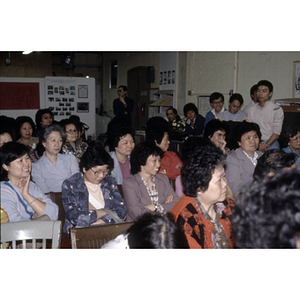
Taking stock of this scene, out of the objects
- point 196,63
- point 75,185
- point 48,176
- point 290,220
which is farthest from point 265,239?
point 196,63

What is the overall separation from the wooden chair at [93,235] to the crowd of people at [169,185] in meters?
0.24

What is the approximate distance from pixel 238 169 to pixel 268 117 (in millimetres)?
1351

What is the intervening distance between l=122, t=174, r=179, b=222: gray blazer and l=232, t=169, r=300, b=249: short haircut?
61.0 inches

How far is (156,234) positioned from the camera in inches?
46.0

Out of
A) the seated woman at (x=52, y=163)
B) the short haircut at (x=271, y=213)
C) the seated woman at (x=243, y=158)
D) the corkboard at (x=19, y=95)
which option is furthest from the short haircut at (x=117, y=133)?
the corkboard at (x=19, y=95)

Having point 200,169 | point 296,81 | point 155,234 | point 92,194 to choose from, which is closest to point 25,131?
point 92,194

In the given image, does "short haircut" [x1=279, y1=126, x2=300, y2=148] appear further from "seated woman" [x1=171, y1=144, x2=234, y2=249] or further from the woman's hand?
"seated woman" [x1=171, y1=144, x2=234, y2=249]

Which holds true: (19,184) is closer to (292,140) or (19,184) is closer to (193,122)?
(292,140)

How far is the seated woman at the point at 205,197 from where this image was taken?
1695 mm

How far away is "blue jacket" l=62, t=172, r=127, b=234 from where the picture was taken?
2.30 m

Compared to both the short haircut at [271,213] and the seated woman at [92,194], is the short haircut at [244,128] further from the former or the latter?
the short haircut at [271,213]

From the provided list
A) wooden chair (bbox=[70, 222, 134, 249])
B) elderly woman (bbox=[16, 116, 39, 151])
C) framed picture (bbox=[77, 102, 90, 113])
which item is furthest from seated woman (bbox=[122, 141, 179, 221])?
framed picture (bbox=[77, 102, 90, 113])

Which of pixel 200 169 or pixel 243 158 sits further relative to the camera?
pixel 243 158
